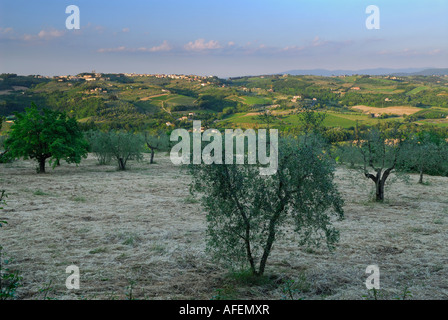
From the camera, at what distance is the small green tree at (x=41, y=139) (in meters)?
26.7

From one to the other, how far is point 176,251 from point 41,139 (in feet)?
74.3

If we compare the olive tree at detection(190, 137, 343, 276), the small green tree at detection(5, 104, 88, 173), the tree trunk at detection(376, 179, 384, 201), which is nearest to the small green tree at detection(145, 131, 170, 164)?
the small green tree at detection(5, 104, 88, 173)

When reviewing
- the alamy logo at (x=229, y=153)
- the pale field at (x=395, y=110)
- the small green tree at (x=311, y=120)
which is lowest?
the alamy logo at (x=229, y=153)

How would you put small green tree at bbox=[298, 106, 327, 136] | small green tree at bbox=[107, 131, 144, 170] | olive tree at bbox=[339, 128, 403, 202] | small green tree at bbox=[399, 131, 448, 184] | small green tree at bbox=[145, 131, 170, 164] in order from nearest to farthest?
small green tree at bbox=[298, 106, 327, 136]
olive tree at bbox=[339, 128, 403, 202]
small green tree at bbox=[399, 131, 448, 184]
small green tree at bbox=[107, 131, 144, 170]
small green tree at bbox=[145, 131, 170, 164]

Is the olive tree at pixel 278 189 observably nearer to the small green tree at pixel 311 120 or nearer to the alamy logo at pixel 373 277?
the alamy logo at pixel 373 277

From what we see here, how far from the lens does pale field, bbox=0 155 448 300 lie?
7094 mm

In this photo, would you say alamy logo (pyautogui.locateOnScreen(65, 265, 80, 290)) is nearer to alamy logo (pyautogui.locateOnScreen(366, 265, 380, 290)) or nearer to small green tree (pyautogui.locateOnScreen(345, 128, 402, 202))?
alamy logo (pyautogui.locateOnScreen(366, 265, 380, 290))

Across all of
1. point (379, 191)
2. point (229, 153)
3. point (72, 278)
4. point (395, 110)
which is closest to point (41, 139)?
point (72, 278)

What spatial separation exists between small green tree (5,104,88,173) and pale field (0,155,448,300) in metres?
8.95

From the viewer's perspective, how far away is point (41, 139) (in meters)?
26.9

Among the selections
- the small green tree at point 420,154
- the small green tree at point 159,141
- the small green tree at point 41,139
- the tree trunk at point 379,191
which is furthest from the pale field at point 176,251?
the small green tree at point 159,141

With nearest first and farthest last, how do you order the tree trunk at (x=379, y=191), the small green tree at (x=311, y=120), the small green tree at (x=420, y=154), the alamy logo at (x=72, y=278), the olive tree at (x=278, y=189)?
the alamy logo at (x=72, y=278) → the olive tree at (x=278, y=189) → the small green tree at (x=311, y=120) → the small green tree at (x=420, y=154) → the tree trunk at (x=379, y=191)

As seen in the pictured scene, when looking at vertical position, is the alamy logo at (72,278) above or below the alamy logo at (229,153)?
below

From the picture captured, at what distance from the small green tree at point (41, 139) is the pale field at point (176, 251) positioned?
29.3 feet
